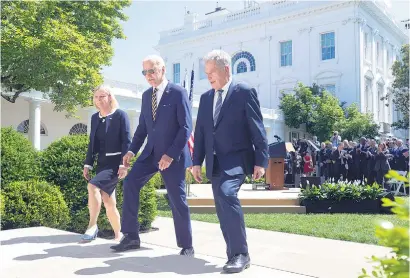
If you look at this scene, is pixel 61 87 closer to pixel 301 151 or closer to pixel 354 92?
pixel 301 151

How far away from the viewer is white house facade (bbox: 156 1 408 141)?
37.9 meters

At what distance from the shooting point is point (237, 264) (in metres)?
3.44

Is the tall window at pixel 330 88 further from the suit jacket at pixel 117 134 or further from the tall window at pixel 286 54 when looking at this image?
the suit jacket at pixel 117 134

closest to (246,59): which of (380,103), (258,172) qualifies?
(380,103)

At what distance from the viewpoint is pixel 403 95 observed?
35.0 metres

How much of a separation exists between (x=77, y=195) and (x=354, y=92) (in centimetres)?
3524

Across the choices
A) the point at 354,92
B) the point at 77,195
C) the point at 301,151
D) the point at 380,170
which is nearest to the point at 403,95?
the point at 354,92

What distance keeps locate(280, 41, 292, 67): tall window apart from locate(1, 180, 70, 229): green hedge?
38.3 meters

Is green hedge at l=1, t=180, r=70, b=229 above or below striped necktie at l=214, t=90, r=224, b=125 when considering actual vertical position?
below

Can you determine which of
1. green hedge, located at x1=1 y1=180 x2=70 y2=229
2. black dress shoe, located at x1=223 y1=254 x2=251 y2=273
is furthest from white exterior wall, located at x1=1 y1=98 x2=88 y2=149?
black dress shoe, located at x1=223 y1=254 x2=251 y2=273

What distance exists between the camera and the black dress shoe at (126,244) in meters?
4.21

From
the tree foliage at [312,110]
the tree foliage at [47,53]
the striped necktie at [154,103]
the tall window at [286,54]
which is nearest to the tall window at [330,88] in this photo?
the tree foliage at [312,110]

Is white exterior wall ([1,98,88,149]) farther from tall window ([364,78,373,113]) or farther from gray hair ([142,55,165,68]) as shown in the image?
tall window ([364,78,373,113])

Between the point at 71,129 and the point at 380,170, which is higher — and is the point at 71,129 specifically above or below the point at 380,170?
above
